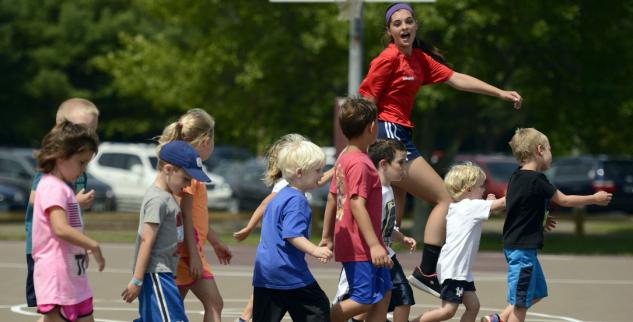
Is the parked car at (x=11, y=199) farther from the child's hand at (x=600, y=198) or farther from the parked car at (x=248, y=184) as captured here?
the child's hand at (x=600, y=198)

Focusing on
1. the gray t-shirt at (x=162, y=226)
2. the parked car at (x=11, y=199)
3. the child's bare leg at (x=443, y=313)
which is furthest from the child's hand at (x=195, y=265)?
the parked car at (x=11, y=199)

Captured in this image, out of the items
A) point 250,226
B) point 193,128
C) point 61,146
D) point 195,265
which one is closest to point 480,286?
point 250,226

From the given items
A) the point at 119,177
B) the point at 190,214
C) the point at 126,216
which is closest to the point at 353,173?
the point at 190,214

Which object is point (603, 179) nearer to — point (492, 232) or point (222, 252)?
point (492, 232)

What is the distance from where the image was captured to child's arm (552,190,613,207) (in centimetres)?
845

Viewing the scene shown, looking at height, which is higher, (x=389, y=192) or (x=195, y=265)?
(x=389, y=192)

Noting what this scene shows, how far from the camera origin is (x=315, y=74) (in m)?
24.5

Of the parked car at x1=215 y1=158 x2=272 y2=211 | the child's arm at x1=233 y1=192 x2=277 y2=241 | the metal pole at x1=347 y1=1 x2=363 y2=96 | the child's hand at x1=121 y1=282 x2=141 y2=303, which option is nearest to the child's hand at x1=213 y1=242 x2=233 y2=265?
the child's arm at x1=233 y1=192 x2=277 y2=241

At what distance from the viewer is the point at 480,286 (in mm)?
14680

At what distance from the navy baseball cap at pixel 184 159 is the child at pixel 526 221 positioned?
2465 millimetres

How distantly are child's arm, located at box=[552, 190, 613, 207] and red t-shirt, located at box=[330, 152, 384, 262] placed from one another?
4.65ft

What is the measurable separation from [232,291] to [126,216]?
1964 centimetres

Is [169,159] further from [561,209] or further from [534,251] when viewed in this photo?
[561,209]

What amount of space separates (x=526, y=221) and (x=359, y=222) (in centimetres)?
A: 166
